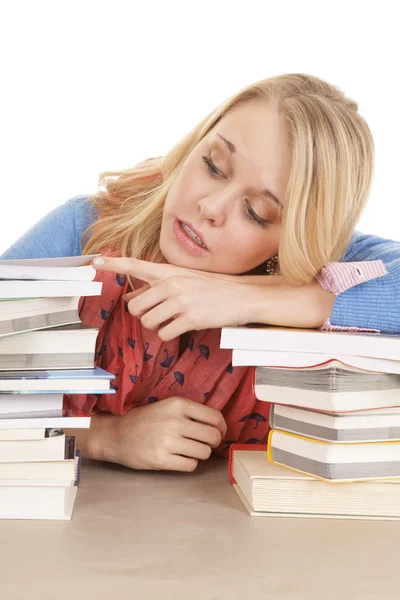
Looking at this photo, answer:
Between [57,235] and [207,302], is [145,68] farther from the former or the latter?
[207,302]

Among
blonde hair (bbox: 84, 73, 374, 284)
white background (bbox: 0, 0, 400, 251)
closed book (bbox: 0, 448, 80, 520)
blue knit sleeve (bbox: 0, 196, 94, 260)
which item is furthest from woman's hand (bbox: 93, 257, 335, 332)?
white background (bbox: 0, 0, 400, 251)

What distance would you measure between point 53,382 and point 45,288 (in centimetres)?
13

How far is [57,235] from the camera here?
5.38 ft

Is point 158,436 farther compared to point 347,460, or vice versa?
point 158,436

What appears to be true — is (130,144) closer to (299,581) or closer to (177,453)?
(177,453)

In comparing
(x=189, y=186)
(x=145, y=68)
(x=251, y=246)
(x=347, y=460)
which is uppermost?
(x=145, y=68)

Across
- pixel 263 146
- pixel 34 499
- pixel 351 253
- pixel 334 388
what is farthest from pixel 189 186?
pixel 34 499

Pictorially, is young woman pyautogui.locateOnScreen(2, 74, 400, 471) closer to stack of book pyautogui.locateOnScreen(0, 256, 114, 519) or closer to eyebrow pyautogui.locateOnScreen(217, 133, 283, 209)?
eyebrow pyautogui.locateOnScreen(217, 133, 283, 209)

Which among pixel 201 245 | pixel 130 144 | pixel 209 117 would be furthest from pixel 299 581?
pixel 130 144

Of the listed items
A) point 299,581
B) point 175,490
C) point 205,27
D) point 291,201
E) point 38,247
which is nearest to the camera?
point 299,581

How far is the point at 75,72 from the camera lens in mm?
3352

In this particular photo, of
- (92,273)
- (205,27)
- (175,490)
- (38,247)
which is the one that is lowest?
(175,490)

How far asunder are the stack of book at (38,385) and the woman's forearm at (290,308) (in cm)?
32

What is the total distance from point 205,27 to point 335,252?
214cm
